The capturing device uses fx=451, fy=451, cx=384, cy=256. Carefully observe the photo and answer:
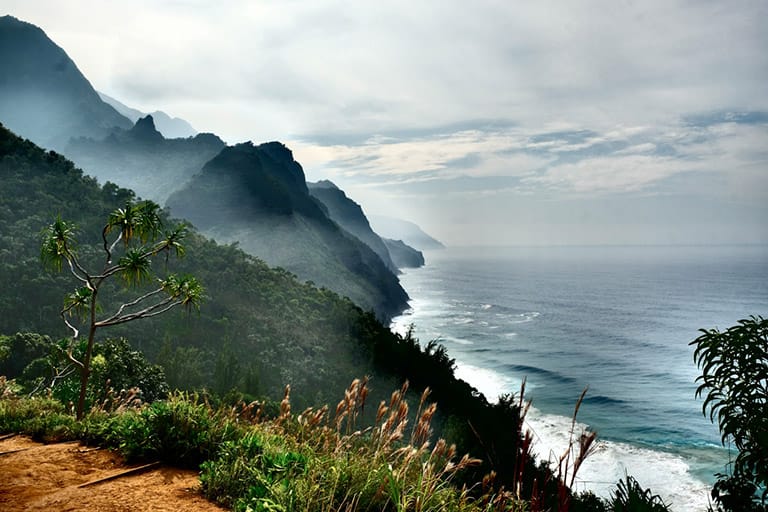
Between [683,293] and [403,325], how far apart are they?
326 ft

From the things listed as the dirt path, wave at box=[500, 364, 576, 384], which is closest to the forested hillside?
wave at box=[500, 364, 576, 384]

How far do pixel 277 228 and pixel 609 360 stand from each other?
109869mm

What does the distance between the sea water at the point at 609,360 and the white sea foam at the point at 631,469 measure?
0.42ft

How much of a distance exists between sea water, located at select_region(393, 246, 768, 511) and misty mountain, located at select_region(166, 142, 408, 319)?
1627 cm

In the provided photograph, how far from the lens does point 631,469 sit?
41281mm

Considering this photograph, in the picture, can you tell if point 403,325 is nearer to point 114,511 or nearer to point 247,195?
point 247,195

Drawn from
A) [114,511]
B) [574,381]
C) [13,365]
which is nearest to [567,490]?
[114,511]

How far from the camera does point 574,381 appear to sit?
2594 inches

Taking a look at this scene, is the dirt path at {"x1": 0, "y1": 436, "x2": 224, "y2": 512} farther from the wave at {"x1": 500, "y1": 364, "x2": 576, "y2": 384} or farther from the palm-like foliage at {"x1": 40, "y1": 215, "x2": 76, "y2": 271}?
the wave at {"x1": 500, "y1": 364, "x2": 576, "y2": 384}

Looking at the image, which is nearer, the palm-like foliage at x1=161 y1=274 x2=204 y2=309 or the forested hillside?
the palm-like foliage at x1=161 y1=274 x2=204 y2=309

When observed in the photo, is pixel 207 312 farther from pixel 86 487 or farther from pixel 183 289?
pixel 86 487

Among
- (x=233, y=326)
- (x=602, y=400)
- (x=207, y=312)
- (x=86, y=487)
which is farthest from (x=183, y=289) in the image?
(x=602, y=400)

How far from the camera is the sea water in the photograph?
42312 mm

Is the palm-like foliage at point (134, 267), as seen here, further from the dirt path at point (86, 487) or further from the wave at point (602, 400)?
the wave at point (602, 400)
